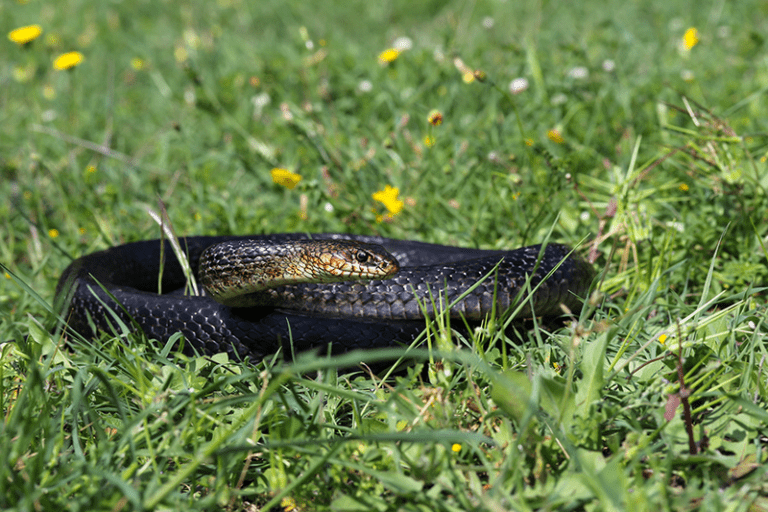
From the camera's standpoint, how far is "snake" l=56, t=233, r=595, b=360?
9.14 feet

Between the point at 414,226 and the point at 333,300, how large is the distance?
48.8 inches

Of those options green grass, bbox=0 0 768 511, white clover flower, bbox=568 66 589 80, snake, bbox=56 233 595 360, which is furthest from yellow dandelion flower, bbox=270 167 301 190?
white clover flower, bbox=568 66 589 80

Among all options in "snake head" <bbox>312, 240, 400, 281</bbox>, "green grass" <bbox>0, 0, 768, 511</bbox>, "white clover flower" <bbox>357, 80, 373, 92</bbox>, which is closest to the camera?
"green grass" <bbox>0, 0, 768, 511</bbox>

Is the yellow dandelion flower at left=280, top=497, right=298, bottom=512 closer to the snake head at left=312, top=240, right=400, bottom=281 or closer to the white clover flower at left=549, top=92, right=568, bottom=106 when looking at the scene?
the snake head at left=312, top=240, right=400, bottom=281

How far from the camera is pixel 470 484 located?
75.9 inches

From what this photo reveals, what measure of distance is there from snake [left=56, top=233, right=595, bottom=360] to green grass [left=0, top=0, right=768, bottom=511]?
154 mm

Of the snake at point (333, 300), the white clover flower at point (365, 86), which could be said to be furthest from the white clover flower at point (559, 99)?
the snake at point (333, 300)

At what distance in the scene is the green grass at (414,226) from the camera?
194 cm

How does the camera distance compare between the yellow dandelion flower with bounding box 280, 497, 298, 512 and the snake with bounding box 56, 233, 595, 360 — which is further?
the snake with bounding box 56, 233, 595, 360

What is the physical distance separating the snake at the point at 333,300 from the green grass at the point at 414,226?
0.15 m

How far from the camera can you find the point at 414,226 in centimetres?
427

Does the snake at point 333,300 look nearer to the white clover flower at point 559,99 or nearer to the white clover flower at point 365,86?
the white clover flower at point 559,99

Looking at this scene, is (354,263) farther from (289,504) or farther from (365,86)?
(365,86)

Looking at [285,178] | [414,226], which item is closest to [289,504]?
[285,178]
